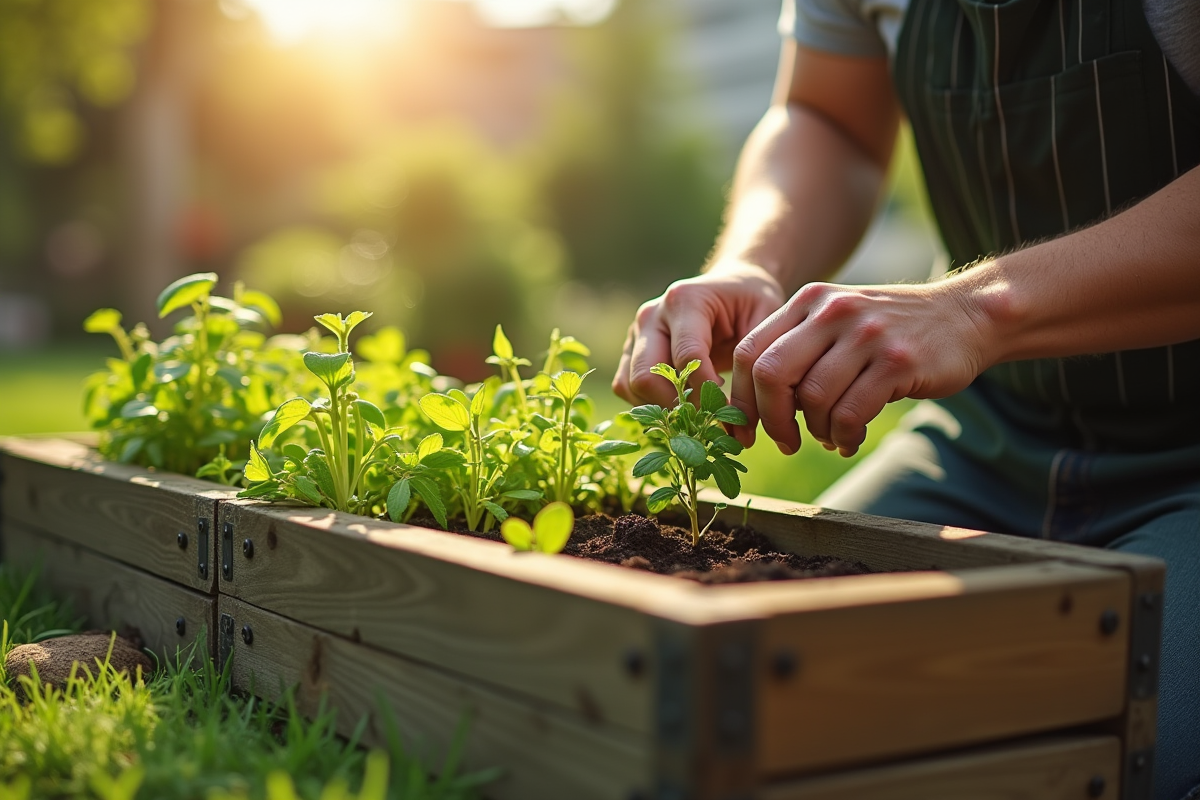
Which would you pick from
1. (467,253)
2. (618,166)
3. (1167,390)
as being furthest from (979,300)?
(618,166)

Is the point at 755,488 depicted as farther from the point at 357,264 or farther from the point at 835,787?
the point at 357,264

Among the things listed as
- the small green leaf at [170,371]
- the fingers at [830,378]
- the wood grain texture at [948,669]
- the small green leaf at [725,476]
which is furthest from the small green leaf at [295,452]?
the wood grain texture at [948,669]

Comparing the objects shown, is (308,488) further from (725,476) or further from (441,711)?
(725,476)

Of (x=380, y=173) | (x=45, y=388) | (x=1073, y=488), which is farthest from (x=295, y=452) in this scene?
(x=380, y=173)

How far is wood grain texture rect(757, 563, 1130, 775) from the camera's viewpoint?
0.86 metres

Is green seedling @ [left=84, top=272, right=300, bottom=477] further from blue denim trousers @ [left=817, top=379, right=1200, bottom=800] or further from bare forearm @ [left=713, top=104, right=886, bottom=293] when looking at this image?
blue denim trousers @ [left=817, top=379, right=1200, bottom=800]

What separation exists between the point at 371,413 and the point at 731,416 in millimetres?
466

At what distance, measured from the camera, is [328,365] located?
1312 millimetres

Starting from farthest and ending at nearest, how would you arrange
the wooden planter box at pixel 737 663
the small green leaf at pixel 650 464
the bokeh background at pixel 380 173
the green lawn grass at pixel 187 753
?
the bokeh background at pixel 380 173
the small green leaf at pixel 650 464
the green lawn grass at pixel 187 753
the wooden planter box at pixel 737 663

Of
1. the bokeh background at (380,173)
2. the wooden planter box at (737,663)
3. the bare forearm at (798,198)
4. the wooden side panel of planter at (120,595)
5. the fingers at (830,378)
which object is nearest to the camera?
the wooden planter box at (737,663)

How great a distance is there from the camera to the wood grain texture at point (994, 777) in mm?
899

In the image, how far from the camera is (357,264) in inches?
379

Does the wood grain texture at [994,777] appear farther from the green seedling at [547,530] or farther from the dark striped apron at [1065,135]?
the dark striped apron at [1065,135]

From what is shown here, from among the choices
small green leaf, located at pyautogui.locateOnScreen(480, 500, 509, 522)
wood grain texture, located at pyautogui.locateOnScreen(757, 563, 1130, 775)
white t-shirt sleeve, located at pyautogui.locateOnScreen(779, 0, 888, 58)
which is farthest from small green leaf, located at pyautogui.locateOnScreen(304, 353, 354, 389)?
white t-shirt sleeve, located at pyautogui.locateOnScreen(779, 0, 888, 58)
